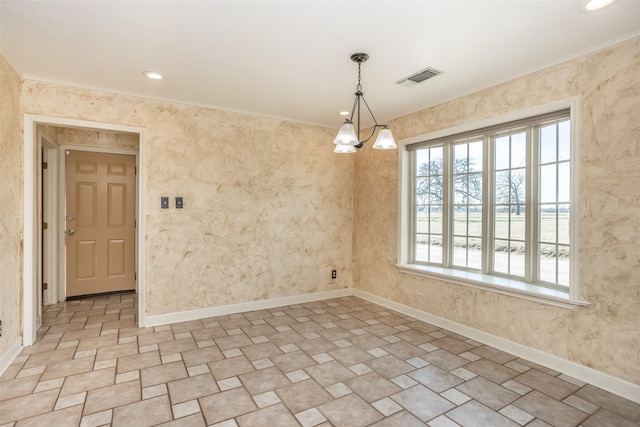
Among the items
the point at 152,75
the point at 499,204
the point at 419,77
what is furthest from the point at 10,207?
the point at 499,204

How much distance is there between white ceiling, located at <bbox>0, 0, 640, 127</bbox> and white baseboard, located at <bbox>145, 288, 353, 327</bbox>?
247 cm

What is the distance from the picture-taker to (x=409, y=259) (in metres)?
4.25

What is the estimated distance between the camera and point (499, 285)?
9.94ft

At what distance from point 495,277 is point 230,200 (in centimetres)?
308

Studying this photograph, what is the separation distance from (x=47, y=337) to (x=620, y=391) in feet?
15.9

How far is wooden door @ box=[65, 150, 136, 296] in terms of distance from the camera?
4.54 meters

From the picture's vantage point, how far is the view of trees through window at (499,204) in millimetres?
2855

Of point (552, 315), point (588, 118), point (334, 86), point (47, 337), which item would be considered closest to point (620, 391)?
point (552, 315)

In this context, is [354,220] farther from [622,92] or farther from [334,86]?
[622,92]

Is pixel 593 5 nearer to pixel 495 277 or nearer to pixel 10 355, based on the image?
pixel 495 277

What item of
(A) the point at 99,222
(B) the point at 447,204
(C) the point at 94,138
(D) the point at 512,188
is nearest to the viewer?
(D) the point at 512,188

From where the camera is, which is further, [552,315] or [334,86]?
[334,86]

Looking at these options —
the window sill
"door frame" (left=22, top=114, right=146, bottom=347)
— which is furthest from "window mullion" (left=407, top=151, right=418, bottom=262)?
"door frame" (left=22, top=114, right=146, bottom=347)

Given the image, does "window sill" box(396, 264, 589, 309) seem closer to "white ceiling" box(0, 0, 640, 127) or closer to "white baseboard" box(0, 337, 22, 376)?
"white ceiling" box(0, 0, 640, 127)
